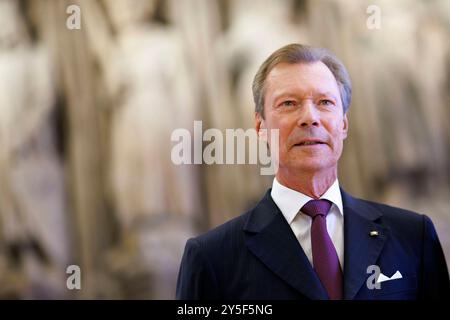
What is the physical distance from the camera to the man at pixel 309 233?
139 centimetres

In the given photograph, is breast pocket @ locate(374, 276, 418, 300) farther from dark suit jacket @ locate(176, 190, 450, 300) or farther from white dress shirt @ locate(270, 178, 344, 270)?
white dress shirt @ locate(270, 178, 344, 270)

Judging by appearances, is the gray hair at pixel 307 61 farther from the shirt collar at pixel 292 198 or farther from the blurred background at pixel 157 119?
the blurred background at pixel 157 119

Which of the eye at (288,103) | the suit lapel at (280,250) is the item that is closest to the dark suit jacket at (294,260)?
the suit lapel at (280,250)

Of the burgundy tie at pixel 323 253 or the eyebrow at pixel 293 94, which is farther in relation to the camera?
the eyebrow at pixel 293 94

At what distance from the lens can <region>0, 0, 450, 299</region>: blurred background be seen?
8.34 feet

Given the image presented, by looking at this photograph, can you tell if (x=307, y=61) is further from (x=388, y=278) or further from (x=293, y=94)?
(x=388, y=278)

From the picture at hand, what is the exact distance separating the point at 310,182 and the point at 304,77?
0.26 meters

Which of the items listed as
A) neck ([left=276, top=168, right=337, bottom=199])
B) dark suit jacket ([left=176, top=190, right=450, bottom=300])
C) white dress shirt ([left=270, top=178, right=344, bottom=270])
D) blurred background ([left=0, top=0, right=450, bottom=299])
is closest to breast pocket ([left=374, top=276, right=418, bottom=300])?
dark suit jacket ([left=176, top=190, right=450, bottom=300])

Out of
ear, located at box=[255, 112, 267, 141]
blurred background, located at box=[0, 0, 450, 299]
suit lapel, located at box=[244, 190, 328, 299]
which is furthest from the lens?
blurred background, located at box=[0, 0, 450, 299]

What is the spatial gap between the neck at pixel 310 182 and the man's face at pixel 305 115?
1 centimetres

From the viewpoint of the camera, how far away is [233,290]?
1.40 m

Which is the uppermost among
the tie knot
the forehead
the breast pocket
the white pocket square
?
the forehead

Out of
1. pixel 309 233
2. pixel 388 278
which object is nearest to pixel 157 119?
pixel 309 233
